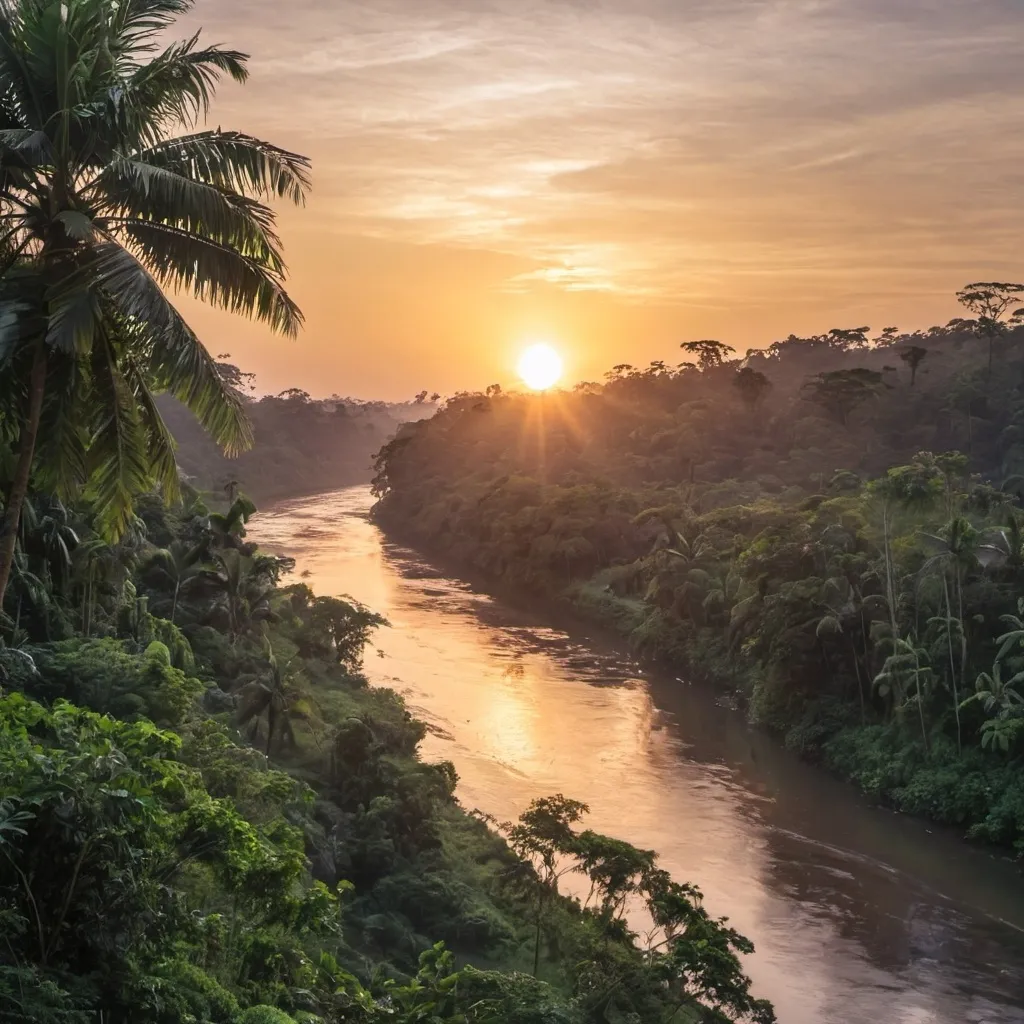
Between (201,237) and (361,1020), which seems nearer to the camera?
(201,237)

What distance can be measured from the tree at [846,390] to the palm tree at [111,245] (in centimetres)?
8109

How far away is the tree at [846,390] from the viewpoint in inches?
3465

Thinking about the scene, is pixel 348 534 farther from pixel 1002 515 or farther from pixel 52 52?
pixel 52 52

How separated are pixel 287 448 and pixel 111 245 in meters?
145

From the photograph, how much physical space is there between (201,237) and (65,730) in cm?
567

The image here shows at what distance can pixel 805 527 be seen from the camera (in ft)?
151

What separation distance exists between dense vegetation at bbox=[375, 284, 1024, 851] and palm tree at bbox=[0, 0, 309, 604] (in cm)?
2681

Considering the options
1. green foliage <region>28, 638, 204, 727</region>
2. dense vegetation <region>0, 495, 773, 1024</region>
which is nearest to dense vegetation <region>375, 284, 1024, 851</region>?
dense vegetation <region>0, 495, 773, 1024</region>

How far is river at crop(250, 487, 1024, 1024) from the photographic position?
2456 cm

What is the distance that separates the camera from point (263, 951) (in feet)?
44.5

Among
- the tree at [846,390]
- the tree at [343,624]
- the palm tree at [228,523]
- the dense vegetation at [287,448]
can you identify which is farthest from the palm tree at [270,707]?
the dense vegetation at [287,448]

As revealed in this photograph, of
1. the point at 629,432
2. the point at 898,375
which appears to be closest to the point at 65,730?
the point at 629,432

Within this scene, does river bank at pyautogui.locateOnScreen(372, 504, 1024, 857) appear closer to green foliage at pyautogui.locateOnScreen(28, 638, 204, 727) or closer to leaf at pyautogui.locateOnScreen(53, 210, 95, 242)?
green foliage at pyautogui.locateOnScreen(28, 638, 204, 727)

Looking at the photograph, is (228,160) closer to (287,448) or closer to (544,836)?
(544,836)
